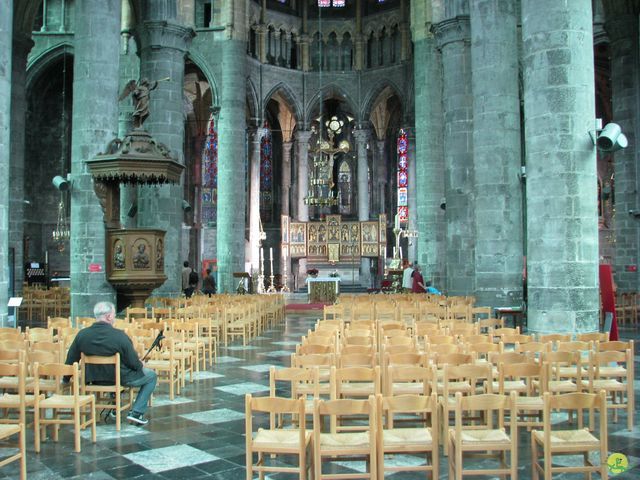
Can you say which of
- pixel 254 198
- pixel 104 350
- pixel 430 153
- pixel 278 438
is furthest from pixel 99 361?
pixel 254 198

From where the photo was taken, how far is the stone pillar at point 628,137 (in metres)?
22.8

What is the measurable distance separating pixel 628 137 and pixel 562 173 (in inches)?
564

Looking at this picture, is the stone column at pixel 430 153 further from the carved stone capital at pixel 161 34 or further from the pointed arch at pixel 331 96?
the pointed arch at pixel 331 96

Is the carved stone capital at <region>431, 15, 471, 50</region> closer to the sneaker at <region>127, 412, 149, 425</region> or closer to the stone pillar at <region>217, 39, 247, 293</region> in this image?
the stone pillar at <region>217, 39, 247, 293</region>

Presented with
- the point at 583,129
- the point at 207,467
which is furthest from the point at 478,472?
the point at 583,129

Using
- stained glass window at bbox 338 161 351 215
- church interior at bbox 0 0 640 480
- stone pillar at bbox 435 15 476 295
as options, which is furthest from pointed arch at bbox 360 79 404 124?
stone pillar at bbox 435 15 476 295

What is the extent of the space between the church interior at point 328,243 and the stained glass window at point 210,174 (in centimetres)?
17

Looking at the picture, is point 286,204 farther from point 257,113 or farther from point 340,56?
point 340,56

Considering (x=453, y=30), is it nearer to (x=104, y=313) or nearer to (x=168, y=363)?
(x=168, y=363)

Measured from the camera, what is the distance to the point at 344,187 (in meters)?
44.0

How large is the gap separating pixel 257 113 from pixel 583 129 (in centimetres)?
2918

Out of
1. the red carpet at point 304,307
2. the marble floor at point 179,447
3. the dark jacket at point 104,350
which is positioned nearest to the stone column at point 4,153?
the marble floor at point 179,447

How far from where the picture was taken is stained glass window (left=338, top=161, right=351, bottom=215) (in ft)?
144

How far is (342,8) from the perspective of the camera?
40.6 m
